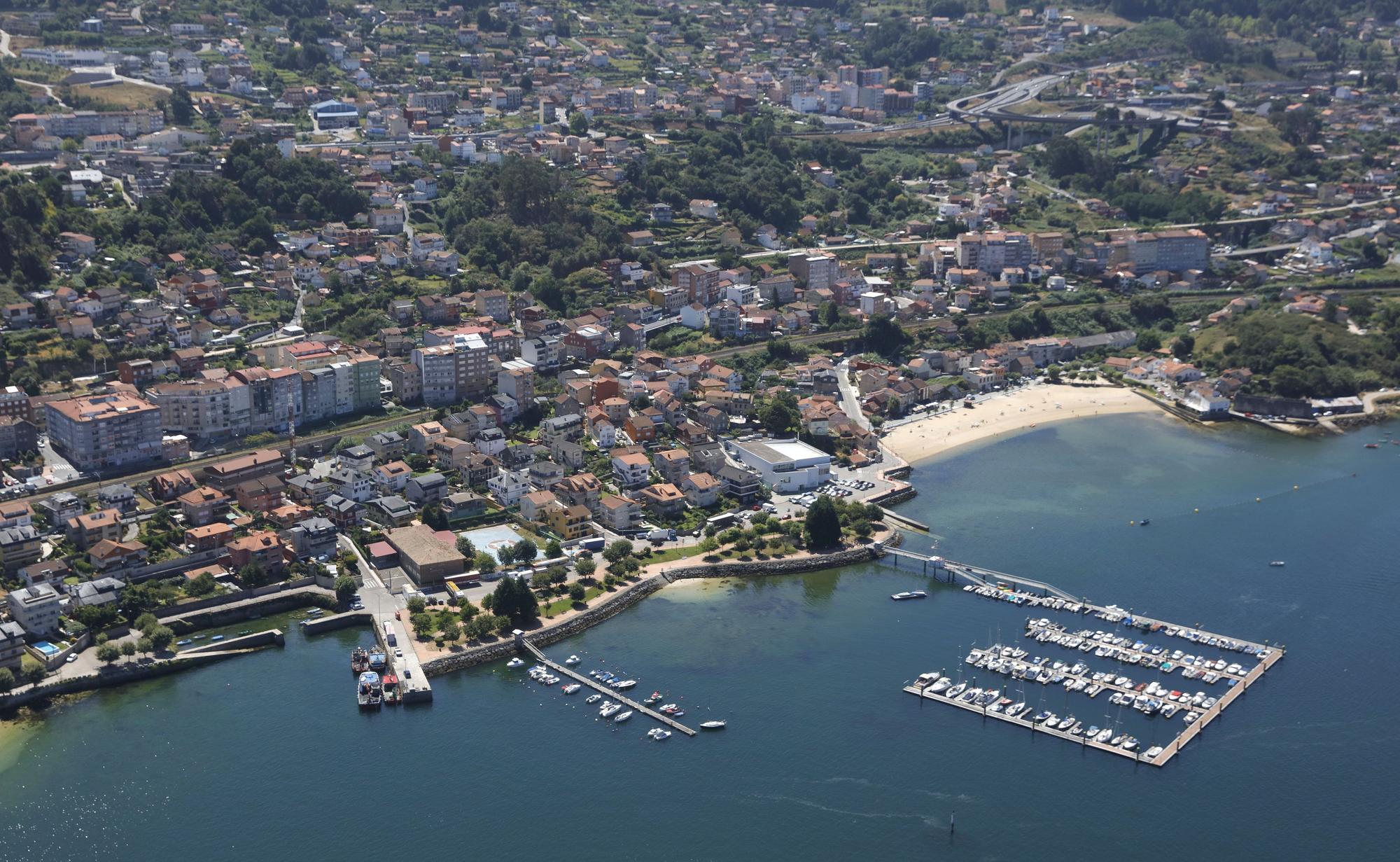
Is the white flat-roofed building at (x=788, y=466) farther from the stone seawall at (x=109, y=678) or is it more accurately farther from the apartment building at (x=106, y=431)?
the apartment building at (x=106, y=431)

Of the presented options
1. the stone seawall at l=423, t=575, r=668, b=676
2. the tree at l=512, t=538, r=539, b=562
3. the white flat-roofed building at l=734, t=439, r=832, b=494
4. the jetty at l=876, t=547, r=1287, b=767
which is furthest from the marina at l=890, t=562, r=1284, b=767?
the tree at l=512, t=538, r=539, b=562

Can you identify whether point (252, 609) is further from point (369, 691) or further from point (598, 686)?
point (598, 686)

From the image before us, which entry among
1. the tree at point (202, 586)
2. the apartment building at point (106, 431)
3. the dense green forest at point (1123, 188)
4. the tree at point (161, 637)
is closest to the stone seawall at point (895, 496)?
the tree at point (202, 586)

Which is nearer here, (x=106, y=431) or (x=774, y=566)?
(x=774, y=566)

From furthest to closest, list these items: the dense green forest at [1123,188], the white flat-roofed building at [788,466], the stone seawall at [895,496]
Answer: the dense green forest at [1123,188], the white flat-roofed building at [788,466], the stone seawall at [895,496]

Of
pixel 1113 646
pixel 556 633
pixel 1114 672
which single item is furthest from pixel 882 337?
pixel 556 633

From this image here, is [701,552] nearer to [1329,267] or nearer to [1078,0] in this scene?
[1329,267]

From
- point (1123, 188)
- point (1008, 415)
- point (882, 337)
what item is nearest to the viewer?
point (1008, 415)
